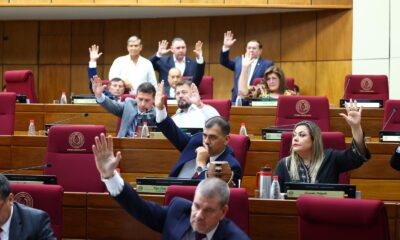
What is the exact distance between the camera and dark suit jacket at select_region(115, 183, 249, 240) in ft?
11.2

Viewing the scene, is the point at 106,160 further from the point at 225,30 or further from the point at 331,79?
the point at 225,30

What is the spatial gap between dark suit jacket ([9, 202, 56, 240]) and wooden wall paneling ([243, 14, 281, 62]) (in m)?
8.44

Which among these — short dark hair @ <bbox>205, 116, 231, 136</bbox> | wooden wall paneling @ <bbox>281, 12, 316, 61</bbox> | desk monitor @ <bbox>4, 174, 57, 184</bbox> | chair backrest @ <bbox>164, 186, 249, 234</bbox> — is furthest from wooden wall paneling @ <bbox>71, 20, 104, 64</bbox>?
chair backrest @ <bbox>164, 186, 249, 234</bbox>

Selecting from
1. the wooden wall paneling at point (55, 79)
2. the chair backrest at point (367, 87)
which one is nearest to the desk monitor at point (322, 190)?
the chair backrest at point (367, 87)

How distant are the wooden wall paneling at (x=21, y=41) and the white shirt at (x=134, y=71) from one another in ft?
13.6

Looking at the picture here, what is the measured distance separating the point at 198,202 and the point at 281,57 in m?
8.57

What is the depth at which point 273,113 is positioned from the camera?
768cm

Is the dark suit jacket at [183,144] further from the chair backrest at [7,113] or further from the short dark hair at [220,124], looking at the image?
the chair backrest at [7,113]

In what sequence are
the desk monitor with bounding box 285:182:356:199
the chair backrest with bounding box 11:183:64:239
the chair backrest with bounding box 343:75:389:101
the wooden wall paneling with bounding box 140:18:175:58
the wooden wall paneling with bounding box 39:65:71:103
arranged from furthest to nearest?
the wooden wall paneling with bounding box 39:65:71:103
the wooden wall paneling with bounding box 140:18:175:58
the chair backrest with bounding box 343:75:389:101
the desk monitor with bounding box 285:182:356:199
the chair backrest with bounding box 11:183:64:239

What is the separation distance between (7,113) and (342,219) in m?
4.29

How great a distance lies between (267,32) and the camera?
461 inches

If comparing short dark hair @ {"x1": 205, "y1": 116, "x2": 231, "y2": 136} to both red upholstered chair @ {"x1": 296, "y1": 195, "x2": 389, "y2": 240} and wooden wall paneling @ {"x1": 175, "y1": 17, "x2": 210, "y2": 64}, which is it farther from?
wooden wall paneling @ {"x1": 175, "y1": 17, "x2": 210, "y2": 64}

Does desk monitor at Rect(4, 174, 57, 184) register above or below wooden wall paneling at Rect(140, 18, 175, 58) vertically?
below

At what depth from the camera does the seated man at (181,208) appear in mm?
3203
